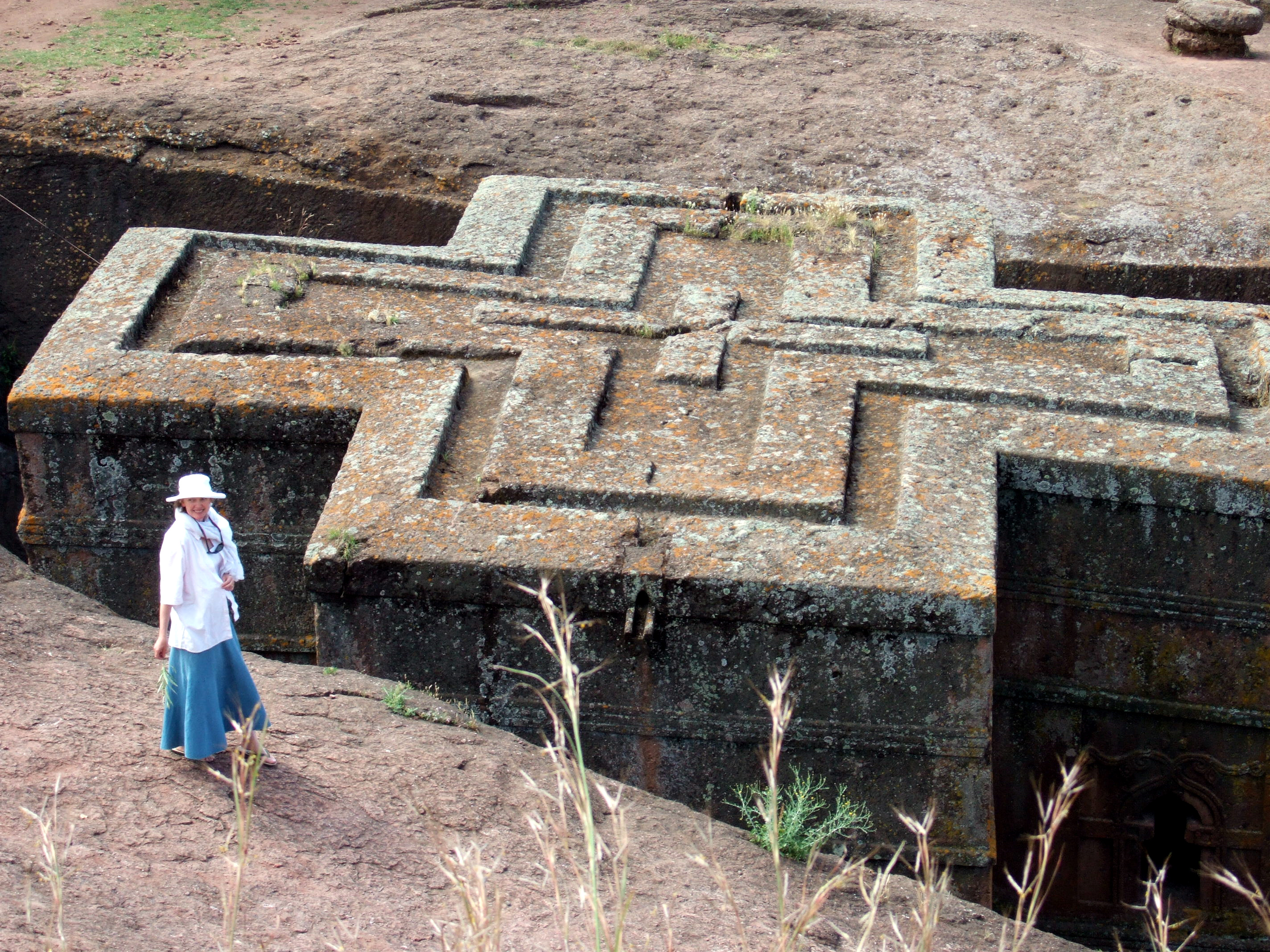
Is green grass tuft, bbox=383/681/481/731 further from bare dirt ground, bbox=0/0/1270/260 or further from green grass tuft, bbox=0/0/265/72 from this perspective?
green grass tuft, bbox=0/0/265/72

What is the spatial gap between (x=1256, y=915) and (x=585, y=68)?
779 centimetres

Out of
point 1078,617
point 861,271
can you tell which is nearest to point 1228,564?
point 1078,617

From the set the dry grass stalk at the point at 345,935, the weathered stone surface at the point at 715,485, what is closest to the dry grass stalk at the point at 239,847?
the dry grass stalk at the point at 345,935

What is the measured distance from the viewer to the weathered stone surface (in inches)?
175

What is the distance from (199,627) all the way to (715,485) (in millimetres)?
1957

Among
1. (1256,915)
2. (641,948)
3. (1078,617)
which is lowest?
(1256,915)

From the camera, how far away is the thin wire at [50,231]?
877cm

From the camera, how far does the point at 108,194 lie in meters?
8.76

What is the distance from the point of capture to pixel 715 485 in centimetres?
482

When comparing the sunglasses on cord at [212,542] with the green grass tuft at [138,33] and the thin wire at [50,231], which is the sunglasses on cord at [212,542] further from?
the green grass tuft at [138,33]

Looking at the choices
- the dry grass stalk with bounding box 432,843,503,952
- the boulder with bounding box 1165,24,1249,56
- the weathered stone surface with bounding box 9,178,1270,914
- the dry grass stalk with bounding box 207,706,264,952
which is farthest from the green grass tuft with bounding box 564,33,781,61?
the dry grass stalk with bounding box 432,843,503,952

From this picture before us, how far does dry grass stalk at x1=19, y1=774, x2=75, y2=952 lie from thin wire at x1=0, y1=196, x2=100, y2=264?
6035 millimetres

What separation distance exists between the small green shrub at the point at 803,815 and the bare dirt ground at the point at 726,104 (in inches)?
184

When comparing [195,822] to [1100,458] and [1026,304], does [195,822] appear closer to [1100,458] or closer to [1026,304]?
[1100,458]
